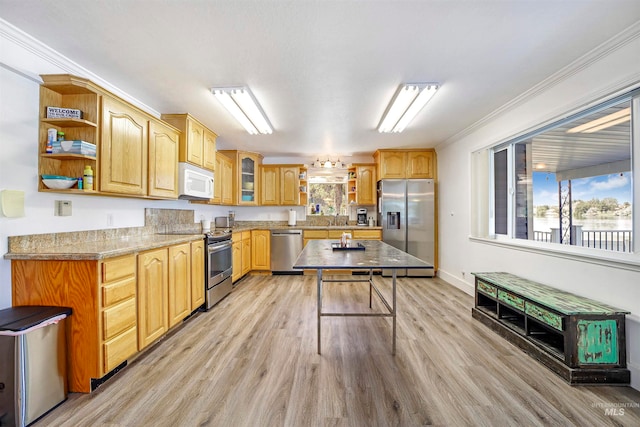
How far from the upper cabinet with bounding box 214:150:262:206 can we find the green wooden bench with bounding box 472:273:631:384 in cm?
451

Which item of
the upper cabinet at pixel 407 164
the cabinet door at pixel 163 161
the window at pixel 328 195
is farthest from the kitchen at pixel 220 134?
the window at pixel 328 195

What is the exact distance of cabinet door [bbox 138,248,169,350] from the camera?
209 centimetres

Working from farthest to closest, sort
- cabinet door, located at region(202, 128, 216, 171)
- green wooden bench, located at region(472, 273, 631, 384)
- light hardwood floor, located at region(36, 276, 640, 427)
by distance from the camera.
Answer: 1. cabinet door, located at region(202, 128, 216, 171)
2. green wooden bench, located at region(472, 273, 631, 384)
3. light hardwood floor, located at region(36, 276, 640, 427)

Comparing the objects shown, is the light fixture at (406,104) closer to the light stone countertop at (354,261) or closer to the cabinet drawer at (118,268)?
the light stone countertop at (354,261)

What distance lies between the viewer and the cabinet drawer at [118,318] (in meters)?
1.76

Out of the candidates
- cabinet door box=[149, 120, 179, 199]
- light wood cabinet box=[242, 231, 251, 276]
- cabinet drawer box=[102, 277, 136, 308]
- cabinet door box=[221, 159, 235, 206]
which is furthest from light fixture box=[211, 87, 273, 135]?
light wood cabinet box=[242, 231, 251, 276]

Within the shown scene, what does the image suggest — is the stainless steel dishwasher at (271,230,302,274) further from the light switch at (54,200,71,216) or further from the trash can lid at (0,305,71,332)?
the trash can lid at (0,305,71,332)

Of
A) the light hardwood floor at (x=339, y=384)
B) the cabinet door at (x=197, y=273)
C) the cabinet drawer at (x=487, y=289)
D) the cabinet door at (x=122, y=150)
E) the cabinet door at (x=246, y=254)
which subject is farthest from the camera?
the cabinet door at (x=246, y=254)

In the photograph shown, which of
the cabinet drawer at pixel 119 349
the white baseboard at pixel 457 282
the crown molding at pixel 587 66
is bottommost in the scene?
the white baseboard at pixel 457 282

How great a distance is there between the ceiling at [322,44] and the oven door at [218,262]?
5.84 ft

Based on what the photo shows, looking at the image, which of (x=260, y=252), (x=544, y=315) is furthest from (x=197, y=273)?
(x=544, y=315)

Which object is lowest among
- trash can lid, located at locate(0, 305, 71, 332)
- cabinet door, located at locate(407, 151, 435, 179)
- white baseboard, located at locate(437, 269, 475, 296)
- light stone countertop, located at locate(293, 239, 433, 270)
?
white baseboard, located at locate(437, 269, 475, 296)

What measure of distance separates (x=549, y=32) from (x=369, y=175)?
372 centimetres

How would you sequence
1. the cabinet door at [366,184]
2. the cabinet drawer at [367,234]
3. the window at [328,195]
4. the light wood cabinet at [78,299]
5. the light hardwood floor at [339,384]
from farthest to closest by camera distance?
the window at [328,195] → the cabinet door at [366,184] → the cabinet drawer at [367,234] → the light wood cabinet at [78,299] → the light hardwood floor at [339,384]
